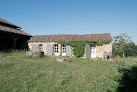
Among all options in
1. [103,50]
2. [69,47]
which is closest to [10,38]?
[69,47]

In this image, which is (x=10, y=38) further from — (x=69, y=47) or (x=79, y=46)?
(x=79, y=46)

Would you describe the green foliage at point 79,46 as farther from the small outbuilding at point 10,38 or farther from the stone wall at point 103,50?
the small outbuilding at point 10,38

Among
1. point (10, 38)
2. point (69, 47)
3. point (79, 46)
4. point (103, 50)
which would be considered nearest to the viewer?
point (103, 50)

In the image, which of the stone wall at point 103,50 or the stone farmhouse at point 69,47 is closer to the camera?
the stone wall at point 103,50

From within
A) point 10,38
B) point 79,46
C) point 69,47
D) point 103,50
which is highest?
point 10,38

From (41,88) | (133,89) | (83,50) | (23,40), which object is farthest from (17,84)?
(23,40)

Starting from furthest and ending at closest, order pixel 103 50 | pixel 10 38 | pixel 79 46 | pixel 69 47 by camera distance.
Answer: pixel 10 38, pixel 69 47, pixel 79 46, pixel 103 50

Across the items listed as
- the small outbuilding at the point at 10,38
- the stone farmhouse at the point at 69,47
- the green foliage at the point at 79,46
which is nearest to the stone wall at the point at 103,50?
the stone farmhouse at the point at 69,47

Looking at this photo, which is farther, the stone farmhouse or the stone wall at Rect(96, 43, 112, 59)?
the stone farmhouse

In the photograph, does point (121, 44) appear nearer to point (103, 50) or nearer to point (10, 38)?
point (103, 50)

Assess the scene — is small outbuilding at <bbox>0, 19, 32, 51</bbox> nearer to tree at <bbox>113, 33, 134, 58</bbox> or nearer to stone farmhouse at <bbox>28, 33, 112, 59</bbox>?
stone farmhouse at <bbox>28, 33, 112, 59</bbox>

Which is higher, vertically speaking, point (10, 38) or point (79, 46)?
point (10, 38)

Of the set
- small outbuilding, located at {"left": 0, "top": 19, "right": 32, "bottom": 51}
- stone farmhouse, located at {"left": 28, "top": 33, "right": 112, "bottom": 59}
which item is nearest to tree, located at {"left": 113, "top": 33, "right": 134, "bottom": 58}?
stone farmhouse, located at {"left": 28, "top": 33, "right": 112, "bottom": 59}

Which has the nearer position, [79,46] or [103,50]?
[103,50]
